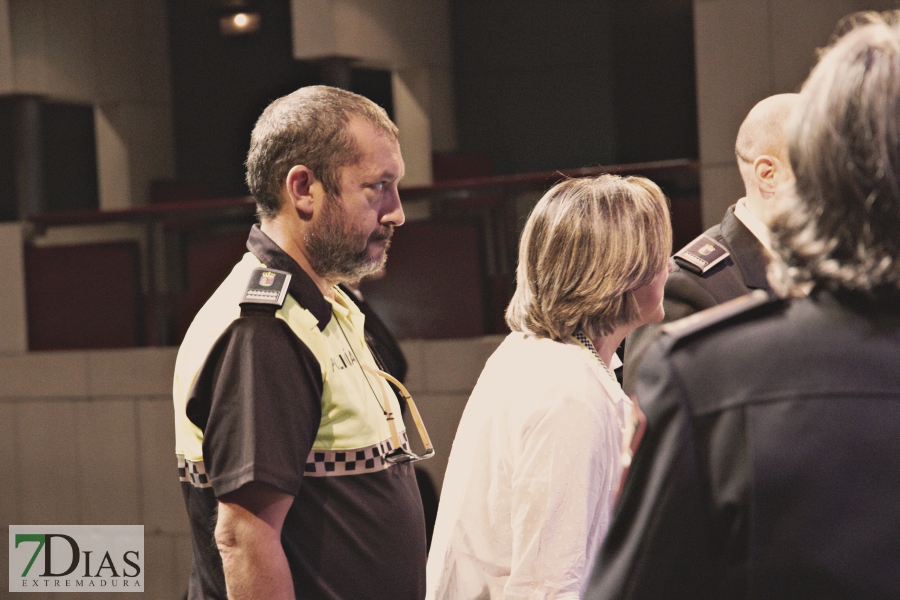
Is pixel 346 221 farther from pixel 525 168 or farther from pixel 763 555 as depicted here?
pixel 525 168

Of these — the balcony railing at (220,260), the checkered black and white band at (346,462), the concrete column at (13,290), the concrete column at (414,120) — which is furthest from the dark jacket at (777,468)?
the concrete column at (414,120)

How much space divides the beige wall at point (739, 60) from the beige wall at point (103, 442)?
5.41ft

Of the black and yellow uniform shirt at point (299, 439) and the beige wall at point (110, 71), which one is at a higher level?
the beige wall at point (110, 71)

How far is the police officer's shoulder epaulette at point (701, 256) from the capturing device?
7.30 ft

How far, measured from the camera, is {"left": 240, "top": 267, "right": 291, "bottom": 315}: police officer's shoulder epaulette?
1418 mm

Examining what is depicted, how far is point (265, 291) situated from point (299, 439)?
23 cm

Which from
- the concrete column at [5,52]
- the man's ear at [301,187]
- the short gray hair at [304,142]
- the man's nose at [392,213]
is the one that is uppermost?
the concrete column at [5,52]

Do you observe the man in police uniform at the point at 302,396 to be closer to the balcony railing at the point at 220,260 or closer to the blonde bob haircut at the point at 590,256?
the blonde bob haircut at the point at 590,256

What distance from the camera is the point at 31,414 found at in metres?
5.93

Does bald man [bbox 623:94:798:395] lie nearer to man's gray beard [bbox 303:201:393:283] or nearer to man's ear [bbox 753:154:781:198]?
man's ear [bbox 753:154:781:198]

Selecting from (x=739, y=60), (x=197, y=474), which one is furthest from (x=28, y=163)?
(x=197, y=474)

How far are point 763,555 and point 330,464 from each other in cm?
81

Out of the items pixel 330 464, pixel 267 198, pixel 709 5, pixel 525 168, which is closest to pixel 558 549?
pixel 330 464

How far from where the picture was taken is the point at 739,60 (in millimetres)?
4793
